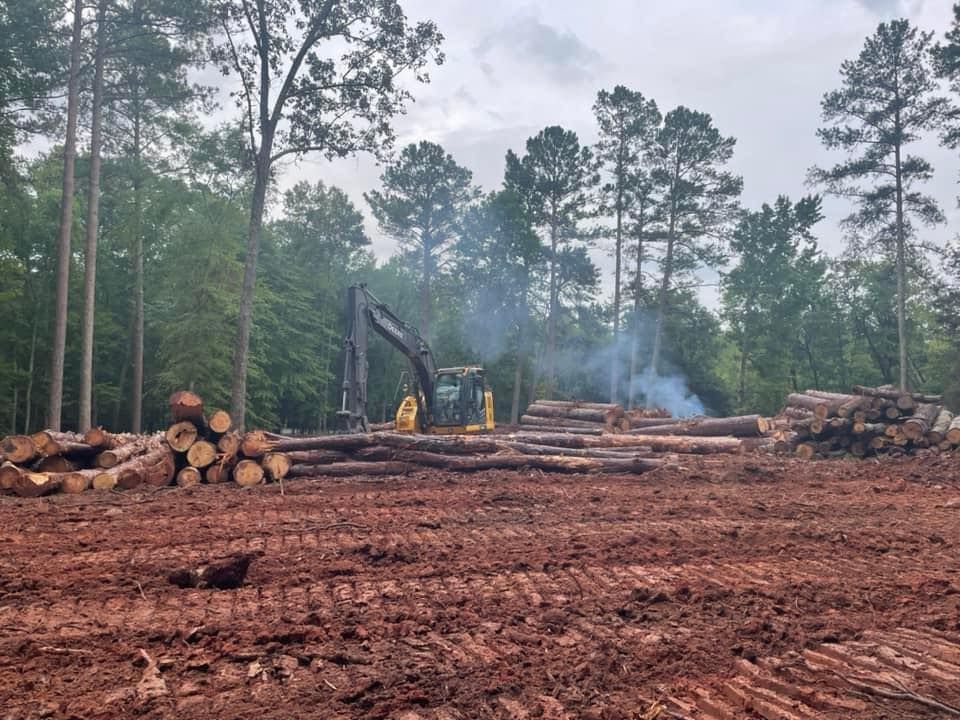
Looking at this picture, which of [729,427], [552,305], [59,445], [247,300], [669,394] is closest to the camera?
[59,445]

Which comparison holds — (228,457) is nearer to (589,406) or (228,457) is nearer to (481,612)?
(481,612)

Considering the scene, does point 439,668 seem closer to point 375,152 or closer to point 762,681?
point 762,681

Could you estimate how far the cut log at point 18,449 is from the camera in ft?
31.8

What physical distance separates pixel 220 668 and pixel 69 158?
1489 centimetres

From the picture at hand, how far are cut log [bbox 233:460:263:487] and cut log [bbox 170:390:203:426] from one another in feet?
3.41

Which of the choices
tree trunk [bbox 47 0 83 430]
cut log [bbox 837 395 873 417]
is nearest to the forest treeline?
tree trunk [bbox 47 0 83 430]

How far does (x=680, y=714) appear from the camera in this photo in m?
3.32

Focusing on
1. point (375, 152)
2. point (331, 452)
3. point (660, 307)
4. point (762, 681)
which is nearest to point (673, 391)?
point (660, 307)

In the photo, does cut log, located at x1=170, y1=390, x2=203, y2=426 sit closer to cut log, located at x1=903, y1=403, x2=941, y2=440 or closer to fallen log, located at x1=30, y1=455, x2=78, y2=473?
fallen log, located at x1=30, y1=455, x2=78, y2=473

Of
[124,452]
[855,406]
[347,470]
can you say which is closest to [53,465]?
[124,452]

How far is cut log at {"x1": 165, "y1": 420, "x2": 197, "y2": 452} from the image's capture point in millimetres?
→ 10820

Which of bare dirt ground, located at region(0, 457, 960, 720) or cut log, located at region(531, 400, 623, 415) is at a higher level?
cut log, located at region(531, 400, 623, 415)

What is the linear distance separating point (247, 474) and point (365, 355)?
4.14 metres

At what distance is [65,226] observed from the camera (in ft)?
50.2
